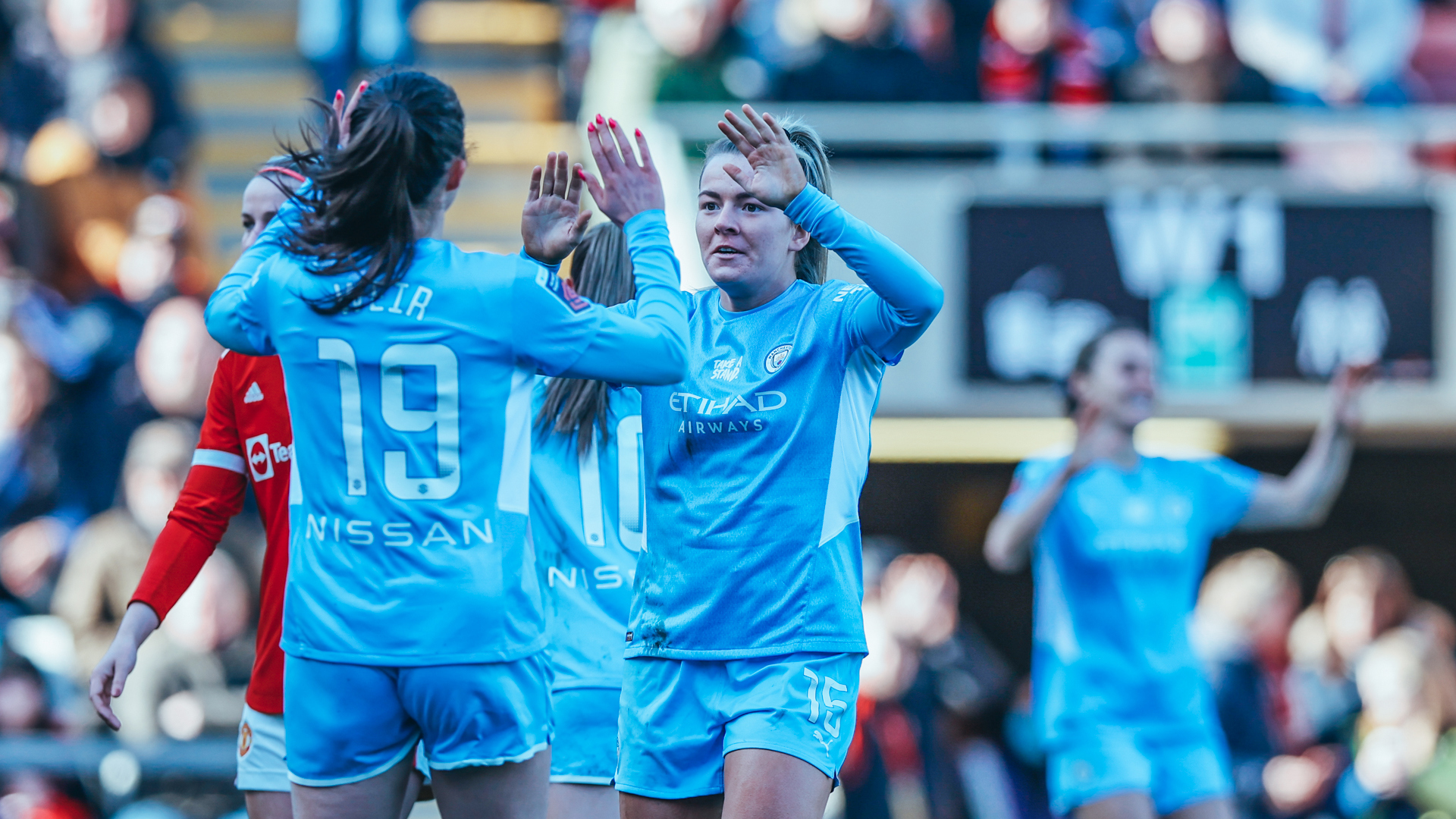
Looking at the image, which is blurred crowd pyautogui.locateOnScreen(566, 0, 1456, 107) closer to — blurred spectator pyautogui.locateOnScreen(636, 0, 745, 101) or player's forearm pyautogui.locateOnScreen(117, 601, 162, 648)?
blurred spectator pyautogui.locateOnScreen(636, 0, 745, 101)

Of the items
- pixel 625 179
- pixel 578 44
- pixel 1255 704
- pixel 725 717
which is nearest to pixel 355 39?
pixel 578 44

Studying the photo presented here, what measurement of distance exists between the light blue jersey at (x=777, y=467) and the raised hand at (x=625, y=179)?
1.03ft

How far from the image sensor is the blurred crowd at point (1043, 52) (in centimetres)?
941

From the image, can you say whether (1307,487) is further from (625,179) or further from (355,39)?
(355,39)

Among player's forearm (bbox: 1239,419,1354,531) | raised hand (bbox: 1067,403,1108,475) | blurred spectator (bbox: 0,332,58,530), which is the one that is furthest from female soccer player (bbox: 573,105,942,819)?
blurred spectator (bbox: 0,332,58,530)

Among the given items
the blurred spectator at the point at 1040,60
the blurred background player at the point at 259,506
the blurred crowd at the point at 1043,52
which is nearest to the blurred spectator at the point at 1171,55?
the blurred crowd at the point at 1043,52

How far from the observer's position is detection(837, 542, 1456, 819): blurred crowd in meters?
8.26

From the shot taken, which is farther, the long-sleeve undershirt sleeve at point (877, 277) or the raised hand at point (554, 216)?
the raised hand at point (554, 216)

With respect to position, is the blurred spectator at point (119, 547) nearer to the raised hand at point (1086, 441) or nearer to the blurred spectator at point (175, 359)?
the blurred spectator at point (175, 359)

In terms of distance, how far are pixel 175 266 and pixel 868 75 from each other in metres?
4.22

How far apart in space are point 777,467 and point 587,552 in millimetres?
891

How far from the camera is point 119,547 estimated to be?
304 inches

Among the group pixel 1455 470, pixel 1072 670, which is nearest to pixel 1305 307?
pixel 1455 470

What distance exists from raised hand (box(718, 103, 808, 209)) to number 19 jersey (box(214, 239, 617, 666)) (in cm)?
52
